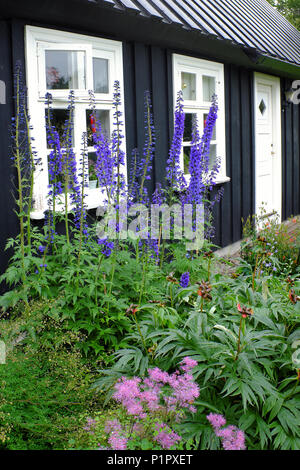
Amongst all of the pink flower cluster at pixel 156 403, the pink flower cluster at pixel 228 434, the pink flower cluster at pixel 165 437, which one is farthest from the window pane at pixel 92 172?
the pink flower cluster at pixel 165 437

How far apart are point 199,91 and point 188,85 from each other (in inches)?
8.5

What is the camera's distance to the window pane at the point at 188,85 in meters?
6.88

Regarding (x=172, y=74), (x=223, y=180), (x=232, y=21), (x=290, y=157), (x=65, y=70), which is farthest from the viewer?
(x=290, y=157)

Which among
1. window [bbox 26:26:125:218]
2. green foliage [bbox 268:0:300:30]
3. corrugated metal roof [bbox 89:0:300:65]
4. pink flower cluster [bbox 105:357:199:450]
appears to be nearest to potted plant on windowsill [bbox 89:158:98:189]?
window [bbox 26:26:125:218]

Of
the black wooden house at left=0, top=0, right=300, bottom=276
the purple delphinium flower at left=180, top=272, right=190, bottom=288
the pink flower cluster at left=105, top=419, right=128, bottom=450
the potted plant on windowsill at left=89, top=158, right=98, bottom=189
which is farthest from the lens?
the potted plant on windowsill at left=89, top=158, right=98, bottom=189

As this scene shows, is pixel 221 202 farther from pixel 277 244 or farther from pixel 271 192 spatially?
pixel 271 192

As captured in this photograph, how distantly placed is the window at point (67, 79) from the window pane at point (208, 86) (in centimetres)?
209

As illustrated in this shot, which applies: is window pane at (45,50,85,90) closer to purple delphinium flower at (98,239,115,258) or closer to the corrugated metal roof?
the corrugated metal roof

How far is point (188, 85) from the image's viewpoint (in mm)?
6969

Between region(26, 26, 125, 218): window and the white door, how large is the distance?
4.24m

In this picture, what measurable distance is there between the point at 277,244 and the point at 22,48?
3898 mm

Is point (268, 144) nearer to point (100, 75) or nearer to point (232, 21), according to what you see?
point (232, 21)

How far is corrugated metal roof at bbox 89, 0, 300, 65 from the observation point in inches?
216

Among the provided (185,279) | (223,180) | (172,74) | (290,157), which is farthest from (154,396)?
(290,157)
